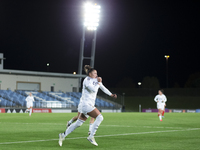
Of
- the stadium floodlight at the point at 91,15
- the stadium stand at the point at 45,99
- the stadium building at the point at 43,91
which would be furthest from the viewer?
the stadium floodlight at the point at 91,15

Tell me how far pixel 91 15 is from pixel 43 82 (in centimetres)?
1278

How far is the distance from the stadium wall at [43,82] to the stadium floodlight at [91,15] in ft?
33.5

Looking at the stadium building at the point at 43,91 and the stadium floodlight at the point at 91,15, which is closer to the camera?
the stadium building at the point at 43,91

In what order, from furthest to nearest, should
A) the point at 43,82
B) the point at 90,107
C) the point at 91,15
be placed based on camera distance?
the point at 43,82 → the point at 91,15 → the point at 90,107

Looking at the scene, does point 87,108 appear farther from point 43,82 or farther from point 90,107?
point 43,82

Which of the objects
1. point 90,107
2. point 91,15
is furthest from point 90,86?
point 91,15

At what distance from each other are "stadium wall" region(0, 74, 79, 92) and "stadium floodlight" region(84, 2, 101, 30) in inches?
401

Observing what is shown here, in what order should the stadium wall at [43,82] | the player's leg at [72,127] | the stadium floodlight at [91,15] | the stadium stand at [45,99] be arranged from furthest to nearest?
the stadium floodlight at [91,15], the stadium wall at [43,82], the stadium stand at [45,99], the player's leg at [72,127]

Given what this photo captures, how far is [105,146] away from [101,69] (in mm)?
97783

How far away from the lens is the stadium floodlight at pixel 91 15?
56.6 metres

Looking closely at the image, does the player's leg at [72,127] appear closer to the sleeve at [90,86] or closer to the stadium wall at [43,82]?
the sleeve at [90,86]

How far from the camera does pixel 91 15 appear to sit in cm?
5672

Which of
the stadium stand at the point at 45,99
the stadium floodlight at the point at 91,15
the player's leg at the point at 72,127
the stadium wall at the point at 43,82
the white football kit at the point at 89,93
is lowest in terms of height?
the player's leg at the point at 72,127

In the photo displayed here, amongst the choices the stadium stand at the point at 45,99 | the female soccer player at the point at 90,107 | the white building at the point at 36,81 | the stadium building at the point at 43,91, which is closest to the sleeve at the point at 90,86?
the female soccer player at the point at 90,107
